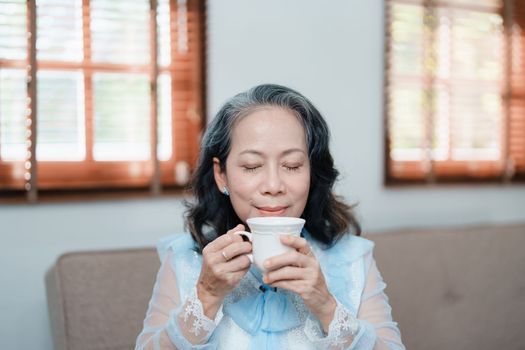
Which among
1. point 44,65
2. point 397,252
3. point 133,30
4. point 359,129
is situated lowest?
point 397,252

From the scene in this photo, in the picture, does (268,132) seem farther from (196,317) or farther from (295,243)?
(196,317)

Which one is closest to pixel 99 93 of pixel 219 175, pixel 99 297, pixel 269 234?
pixel 99 297

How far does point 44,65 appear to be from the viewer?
2.29 m

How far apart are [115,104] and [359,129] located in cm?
116

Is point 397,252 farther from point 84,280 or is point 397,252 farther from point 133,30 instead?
point 133,30

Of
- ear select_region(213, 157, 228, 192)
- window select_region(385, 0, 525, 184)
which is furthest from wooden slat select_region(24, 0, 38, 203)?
window select_region(385, 0, 525, 184)

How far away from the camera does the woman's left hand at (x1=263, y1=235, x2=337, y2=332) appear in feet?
3.43

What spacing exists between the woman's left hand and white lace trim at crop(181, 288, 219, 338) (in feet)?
0.55

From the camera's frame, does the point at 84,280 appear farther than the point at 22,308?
No

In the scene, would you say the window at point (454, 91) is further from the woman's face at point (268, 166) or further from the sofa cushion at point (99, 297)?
the woman's face at point (268, 166)

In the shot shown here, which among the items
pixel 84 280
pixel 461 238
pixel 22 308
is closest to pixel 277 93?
pixel 84 280

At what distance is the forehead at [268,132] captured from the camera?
1265mm

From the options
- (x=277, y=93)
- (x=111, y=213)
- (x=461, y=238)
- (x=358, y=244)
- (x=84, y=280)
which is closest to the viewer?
(x=277, y=93)

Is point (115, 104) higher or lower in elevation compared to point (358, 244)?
higher
